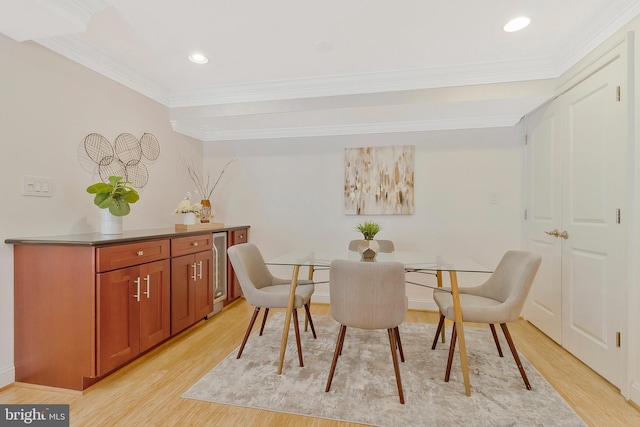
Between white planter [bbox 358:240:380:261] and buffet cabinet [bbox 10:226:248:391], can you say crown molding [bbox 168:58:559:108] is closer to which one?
white planter [bbox 358:240:380:261]

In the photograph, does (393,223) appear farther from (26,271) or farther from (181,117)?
(26,271)

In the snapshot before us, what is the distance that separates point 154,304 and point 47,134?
1400mm

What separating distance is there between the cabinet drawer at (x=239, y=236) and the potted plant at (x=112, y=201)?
1.38m

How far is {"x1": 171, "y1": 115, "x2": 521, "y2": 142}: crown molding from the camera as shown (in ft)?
10.9

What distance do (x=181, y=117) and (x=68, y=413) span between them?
106 inches

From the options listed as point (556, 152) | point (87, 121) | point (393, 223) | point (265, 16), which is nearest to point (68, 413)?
point (87, 121)

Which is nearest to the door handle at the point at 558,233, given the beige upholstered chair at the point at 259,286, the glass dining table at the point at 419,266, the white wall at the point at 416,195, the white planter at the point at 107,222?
the white wall at the point at 416,195

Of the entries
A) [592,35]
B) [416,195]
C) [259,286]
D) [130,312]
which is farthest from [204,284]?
[592,35]

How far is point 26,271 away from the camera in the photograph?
6.21 feet

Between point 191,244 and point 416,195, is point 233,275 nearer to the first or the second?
point 191,244

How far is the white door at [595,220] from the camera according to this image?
6.16 feet

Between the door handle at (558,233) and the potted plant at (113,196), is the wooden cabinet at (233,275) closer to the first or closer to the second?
the potted plant at (113,196)

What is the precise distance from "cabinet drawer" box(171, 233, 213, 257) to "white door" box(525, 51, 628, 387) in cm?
312

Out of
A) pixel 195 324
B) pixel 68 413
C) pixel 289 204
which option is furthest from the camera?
pixel 289 204
